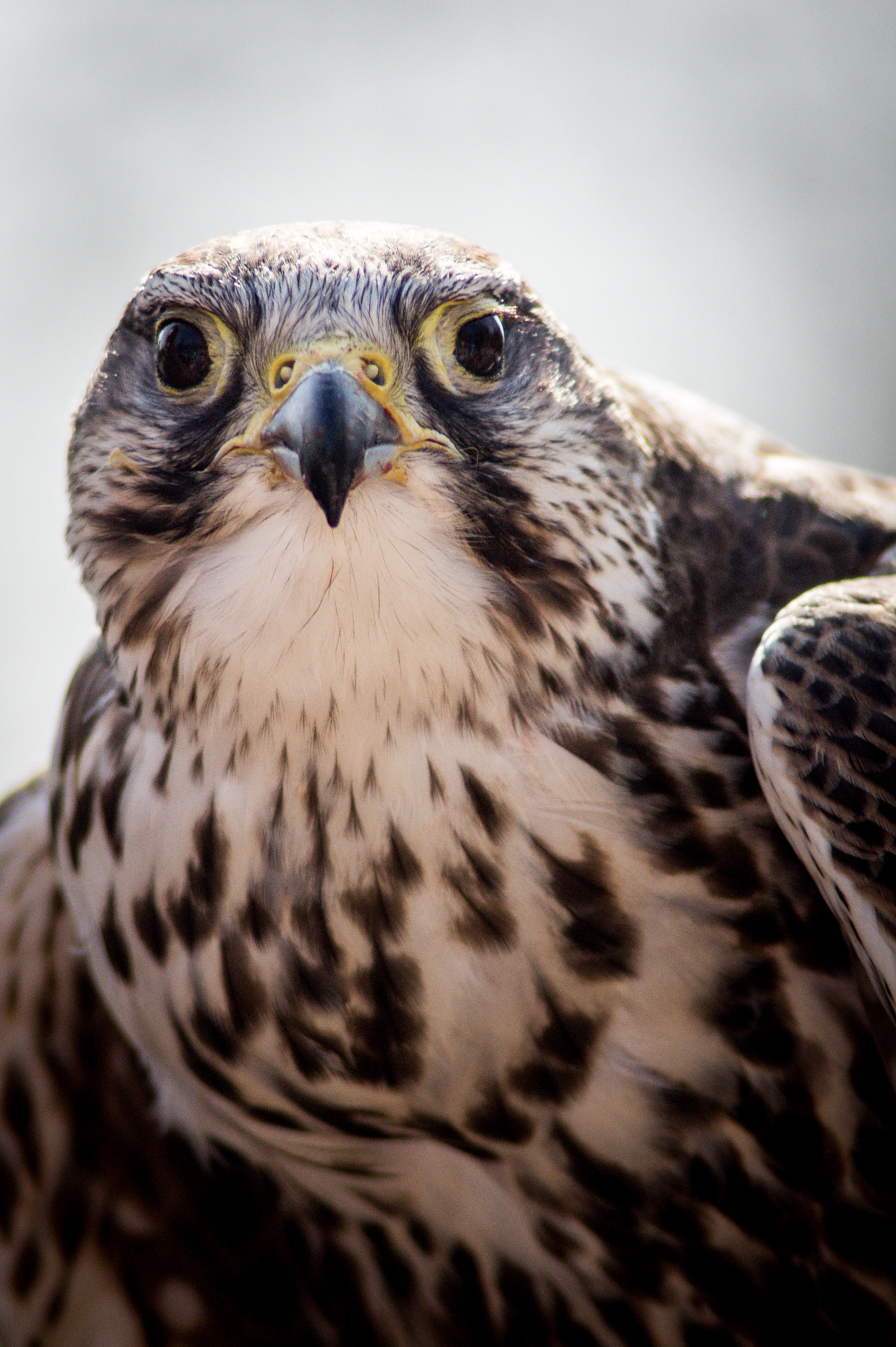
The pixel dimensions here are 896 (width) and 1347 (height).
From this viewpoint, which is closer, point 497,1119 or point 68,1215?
point 497,1119

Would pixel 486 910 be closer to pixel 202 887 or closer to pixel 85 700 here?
pixel 202 887

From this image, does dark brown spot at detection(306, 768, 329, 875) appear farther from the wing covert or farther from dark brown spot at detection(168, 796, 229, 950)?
the wing covert

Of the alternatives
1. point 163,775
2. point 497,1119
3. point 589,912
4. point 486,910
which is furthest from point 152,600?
point 497,1119

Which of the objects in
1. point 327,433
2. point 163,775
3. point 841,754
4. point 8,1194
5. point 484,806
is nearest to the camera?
point 327,433

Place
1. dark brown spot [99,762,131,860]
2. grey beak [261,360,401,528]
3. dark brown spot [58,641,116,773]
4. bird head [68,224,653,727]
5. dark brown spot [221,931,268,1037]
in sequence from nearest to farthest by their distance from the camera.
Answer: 1. grey beak [261,360,401,528]
2. bird head [68,224,653,727]
3. dark brown spot [221,931,268,1037]
4. dark brown spot [99,762,131,860]
5. dark brown spot [58,641,116,773]

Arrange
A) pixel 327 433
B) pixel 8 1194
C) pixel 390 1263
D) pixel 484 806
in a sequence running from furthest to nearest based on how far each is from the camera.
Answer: pixel 8 1194 → pixel 390 1263 → pixel 484 806 → pixel 327 433

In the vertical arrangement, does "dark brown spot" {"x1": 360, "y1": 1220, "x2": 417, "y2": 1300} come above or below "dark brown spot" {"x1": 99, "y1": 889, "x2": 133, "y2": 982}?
below

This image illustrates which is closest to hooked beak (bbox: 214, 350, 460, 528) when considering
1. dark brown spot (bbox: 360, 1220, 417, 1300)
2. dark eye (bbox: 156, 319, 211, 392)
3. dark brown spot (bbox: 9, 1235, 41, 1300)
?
dark eye (bbox: 156, 319, 211, 392)
